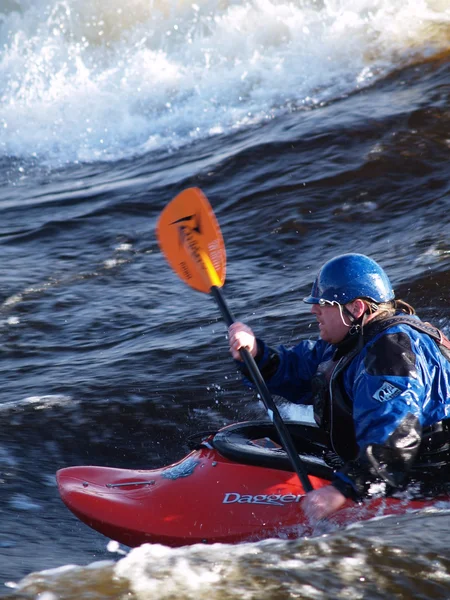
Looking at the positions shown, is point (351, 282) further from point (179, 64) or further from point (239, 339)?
point (179, 64)

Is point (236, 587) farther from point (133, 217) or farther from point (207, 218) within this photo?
point (133, 217)

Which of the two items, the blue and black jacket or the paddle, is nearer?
the blue and black jacket

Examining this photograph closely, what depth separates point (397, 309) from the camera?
365 centimetres

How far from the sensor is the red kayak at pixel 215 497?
3.35 metres

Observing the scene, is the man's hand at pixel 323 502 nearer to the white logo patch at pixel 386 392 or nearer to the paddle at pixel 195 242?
the white logo patch at pixel 386 392

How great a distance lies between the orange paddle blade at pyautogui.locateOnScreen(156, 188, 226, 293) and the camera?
4.47 m

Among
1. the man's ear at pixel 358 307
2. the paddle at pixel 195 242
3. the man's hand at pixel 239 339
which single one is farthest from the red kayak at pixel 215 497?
the paddle at pixel 195 242

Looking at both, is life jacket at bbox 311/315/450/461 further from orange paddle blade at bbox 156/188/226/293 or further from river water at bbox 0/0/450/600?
orange paddle blade at bbox 156/188/226/293

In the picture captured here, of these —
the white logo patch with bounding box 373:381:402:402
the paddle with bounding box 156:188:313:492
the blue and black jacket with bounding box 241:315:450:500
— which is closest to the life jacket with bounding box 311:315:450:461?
the blue and black jacket with bounding box 241:315:450:500

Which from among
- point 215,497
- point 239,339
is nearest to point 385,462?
point 215,497

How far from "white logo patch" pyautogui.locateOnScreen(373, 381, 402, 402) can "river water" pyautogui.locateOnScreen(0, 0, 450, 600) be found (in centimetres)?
43

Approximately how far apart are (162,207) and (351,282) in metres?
5.32

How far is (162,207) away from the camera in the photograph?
863 cm

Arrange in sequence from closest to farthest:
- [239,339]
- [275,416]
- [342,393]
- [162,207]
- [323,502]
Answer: [323,502]
[342,393]
[275,416]
[239,339]
[162,207]
